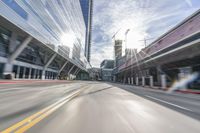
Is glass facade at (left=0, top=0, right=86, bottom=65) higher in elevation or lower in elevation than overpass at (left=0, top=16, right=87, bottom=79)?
higher

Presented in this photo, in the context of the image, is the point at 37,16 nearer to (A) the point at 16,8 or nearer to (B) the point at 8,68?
(A) the point at 16,8

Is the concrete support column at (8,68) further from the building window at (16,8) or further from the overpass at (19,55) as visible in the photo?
the building window at (16,8)

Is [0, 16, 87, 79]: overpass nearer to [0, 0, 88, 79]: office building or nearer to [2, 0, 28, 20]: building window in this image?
[0, 0, 88, 79]: office building

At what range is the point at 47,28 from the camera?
3694 centimetres

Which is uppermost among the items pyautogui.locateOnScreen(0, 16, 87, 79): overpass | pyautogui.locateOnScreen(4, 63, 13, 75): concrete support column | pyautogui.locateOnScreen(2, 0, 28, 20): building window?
pyautogui.locateOnScreen(2, 0, 28, 20): building window

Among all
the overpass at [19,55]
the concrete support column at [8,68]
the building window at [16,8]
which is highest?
the building window at [16,8]

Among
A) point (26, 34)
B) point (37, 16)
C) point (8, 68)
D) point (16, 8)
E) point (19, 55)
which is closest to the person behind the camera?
point (16, 8)

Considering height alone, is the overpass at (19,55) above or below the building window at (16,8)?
below

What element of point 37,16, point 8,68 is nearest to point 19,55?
point 8,68

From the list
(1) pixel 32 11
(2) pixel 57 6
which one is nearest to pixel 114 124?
(1) pixel 32 11

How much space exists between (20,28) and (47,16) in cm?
1533

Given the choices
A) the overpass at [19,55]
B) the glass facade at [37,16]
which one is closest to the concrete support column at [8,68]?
the overpass at [19,55]

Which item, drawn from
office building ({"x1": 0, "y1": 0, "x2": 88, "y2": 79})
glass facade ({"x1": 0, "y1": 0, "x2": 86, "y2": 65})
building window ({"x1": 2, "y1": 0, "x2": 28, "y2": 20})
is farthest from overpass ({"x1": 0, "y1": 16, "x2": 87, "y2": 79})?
building window ({"x1": 2, "y1": 0, "x2": 28, "y2": 20})

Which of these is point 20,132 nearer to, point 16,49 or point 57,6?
point 16,49
